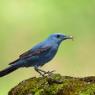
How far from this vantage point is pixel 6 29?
20516 mm

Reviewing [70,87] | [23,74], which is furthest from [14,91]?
[23,74]

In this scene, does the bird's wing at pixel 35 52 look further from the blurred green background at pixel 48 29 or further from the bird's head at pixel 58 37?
the blurred green background at pixel 48 29

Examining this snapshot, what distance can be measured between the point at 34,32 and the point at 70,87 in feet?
44.5

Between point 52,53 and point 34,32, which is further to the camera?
point 34,32

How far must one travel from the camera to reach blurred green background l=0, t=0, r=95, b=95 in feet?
55.2

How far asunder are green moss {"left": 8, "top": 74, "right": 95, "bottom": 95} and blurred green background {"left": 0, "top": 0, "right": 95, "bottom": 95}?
25.7 ft

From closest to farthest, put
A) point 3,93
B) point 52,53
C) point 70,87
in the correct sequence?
point 70,87
point 52,53
point 3,93

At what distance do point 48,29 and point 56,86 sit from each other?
12.5m

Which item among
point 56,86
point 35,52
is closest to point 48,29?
point 35,52

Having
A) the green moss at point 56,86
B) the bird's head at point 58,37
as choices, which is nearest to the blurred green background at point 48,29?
the bird's head at point 58,37

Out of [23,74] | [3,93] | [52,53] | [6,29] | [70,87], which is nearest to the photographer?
[70,87]

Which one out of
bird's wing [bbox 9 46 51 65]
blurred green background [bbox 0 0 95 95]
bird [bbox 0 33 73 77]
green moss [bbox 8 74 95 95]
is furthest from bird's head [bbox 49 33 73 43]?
blurred green background [bbox 0 0 95 95]

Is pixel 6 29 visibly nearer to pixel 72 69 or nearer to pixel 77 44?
pixel 77 44

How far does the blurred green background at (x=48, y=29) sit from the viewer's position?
16.8 metres
